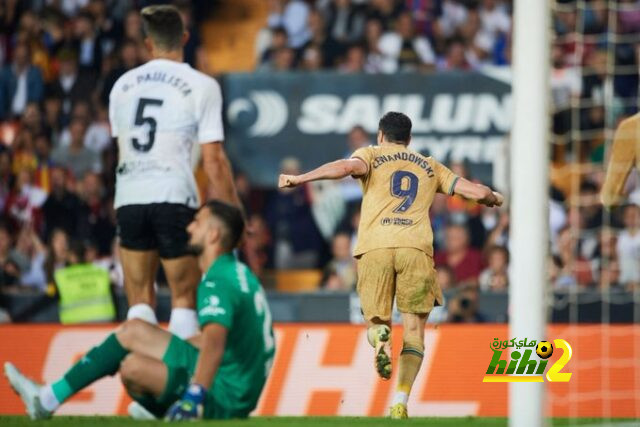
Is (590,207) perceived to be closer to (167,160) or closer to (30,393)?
(167,160)

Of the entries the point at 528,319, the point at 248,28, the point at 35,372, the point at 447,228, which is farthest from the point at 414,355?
the point at 248,28

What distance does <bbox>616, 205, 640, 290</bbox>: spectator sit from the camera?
13.0 metres

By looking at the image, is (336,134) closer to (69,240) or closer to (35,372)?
(69,240)

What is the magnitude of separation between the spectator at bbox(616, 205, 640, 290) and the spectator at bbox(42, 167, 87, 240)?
16.9 feet

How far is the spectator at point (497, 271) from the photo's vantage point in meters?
12.8

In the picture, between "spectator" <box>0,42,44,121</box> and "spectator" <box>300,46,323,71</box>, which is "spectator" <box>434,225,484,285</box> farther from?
"spectator" <box>0,42,44,121</box>

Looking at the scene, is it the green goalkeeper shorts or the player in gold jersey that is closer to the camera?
the green goalkeeper shorts

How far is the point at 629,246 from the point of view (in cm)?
1338

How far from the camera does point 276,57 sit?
15.6 meters

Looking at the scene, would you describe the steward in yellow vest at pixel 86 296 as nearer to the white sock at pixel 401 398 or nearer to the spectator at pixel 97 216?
the spectator at pixel 97 216

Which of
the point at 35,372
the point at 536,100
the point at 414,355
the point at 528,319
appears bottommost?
the point at 35,372

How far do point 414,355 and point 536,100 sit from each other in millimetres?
2334

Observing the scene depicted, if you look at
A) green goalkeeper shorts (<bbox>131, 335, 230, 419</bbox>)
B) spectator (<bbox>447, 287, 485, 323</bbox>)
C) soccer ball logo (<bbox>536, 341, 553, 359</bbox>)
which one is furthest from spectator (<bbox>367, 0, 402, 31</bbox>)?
soccer ball logo (<bbox>536, 341, 553, 359</bbox>)

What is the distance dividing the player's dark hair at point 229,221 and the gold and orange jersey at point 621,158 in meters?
2.74
